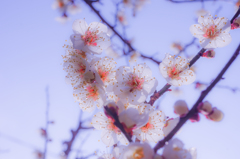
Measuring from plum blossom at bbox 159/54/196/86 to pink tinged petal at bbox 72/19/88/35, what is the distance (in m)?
0.91

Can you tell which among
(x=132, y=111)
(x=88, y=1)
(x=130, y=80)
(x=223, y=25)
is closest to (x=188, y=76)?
(x=130, y=80)

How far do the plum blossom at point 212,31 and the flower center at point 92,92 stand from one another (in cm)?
125

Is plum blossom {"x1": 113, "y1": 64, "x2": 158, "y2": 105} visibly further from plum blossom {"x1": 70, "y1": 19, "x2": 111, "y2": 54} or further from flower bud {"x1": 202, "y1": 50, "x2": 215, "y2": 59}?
flower bud {"x1": 202, "y1": 50, "x2": 215, "y2": 59}

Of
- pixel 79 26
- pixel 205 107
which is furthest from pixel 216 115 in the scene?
pixel 79 26

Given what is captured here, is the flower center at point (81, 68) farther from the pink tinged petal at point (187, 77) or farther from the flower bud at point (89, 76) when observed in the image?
the pink tinged petal at point (187, 77)

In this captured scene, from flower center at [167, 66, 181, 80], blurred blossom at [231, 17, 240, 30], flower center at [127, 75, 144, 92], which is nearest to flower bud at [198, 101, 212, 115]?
flower center at [127, 75, 144, 92]

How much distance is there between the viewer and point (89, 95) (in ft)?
5.74

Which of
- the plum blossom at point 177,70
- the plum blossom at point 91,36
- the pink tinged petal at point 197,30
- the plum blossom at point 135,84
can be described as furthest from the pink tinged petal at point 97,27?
the pink tinged petal at point 197,30

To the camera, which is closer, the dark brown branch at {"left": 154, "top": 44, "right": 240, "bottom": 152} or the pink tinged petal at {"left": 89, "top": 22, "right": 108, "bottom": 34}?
the dark brown branch at {"left": 154, "top": 44, "right": 240, "bottom": 152}

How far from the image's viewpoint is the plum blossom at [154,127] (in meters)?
1.54

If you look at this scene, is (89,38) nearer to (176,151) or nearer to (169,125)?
(169,125)

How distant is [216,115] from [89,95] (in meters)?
1.12

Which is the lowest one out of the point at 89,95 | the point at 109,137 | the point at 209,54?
the point at 109,137

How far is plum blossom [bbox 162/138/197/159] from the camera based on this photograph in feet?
3.17
